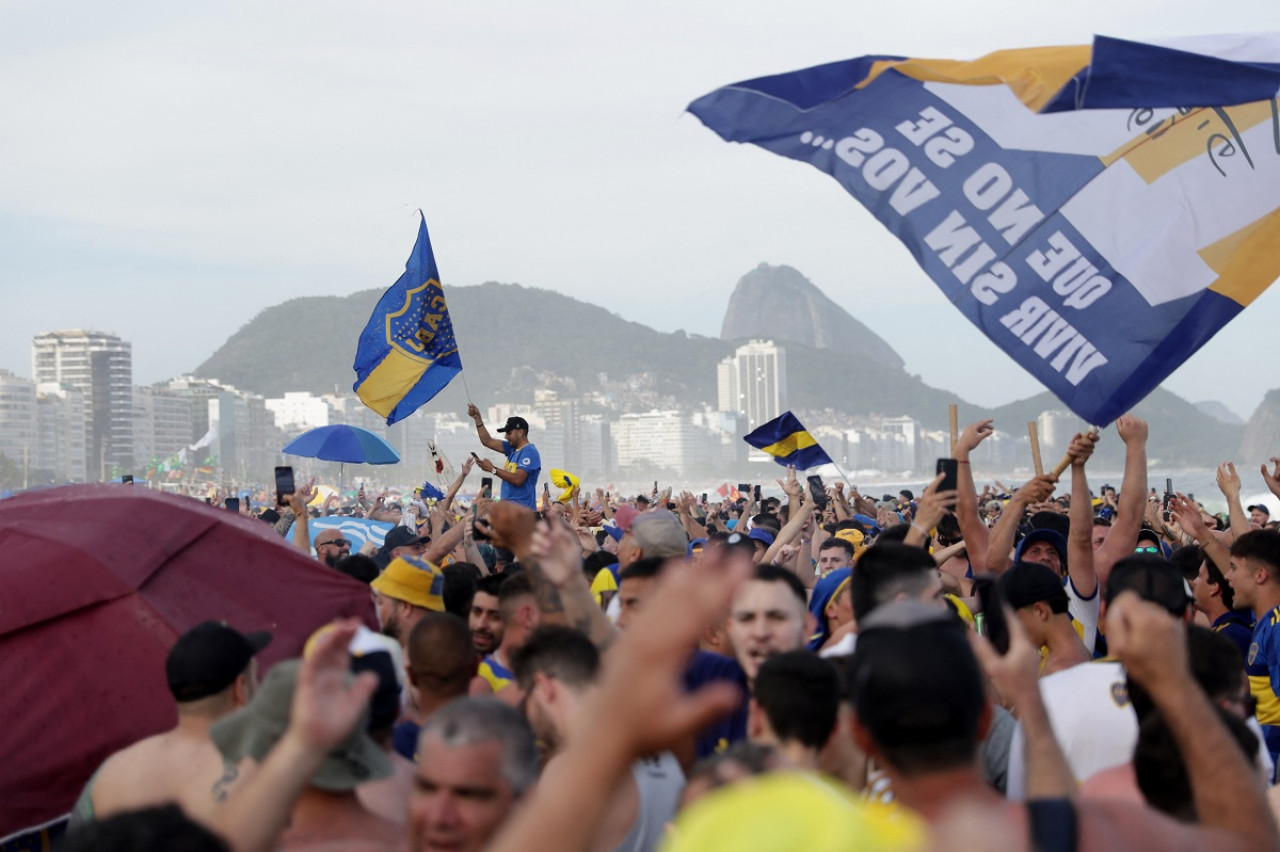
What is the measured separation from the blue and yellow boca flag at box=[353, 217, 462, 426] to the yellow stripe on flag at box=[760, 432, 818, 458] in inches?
142

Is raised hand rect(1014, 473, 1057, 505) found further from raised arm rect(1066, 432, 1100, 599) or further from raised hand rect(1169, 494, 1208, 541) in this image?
raised hand rect(1169, 494, 1208, 541)

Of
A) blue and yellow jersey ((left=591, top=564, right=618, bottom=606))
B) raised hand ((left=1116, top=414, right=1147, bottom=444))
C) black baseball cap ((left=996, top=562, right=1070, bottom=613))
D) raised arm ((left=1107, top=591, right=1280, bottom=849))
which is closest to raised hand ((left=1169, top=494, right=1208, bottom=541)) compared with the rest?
raised hand ((left=1116, top=414, right=1147, bottom=444))

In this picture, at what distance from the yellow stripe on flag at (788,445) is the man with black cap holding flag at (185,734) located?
1021cm

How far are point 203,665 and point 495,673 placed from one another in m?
1.57

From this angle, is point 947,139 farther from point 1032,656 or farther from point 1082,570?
point 1032,656

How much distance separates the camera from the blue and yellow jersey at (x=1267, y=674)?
561 cm

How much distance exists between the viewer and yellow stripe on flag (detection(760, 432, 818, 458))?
13789 millimetres

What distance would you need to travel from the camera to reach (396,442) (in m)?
192

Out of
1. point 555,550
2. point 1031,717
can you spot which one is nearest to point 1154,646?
point 1031,717

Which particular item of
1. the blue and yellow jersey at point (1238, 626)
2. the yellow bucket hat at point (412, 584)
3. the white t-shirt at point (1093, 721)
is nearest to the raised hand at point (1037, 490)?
the blue and yellow jersey at point (1238, 626)

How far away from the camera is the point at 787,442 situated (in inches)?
546

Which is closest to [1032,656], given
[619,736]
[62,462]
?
[619,736]

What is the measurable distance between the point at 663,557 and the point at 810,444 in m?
9.14

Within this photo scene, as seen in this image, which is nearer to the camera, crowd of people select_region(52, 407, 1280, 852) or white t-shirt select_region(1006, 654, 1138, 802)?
crowd of people select_region(52, 407, 1280, 852)
